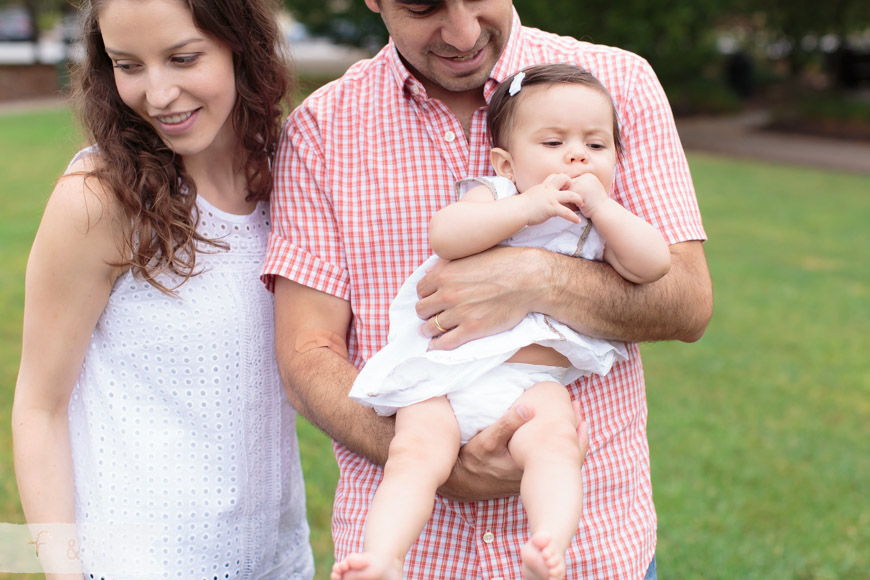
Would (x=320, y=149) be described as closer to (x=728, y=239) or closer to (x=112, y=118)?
(x=112, y=118)

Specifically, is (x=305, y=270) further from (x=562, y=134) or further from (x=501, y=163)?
(x=562, y=134)

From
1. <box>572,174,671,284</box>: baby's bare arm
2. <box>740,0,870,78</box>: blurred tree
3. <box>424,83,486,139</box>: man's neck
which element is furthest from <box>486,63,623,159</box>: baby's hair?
<box>740,0,870,78</box>: blurred tree

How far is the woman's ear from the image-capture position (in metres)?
2.36

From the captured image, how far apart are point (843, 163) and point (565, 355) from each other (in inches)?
576

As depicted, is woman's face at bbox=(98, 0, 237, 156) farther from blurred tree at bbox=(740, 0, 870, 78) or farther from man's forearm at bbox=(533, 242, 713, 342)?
blurred tree at bbox=(740, 0, 870, 78)

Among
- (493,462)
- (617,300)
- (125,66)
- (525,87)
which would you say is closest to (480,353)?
(493,462)

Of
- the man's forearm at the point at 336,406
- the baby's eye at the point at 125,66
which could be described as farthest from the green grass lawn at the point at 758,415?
the man's forearm at the point at 336,406

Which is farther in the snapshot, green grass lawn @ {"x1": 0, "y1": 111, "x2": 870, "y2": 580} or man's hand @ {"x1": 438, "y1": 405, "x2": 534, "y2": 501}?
green grass lawn @ {"x1": 0, "y1": 111, "x2": 870, "y2": 580}

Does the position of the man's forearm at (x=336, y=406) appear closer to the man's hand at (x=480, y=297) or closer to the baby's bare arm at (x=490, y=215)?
the man's hand at (x=480, y=297)

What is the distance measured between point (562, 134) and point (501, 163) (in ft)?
0.56

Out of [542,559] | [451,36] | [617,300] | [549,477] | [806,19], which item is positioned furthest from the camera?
[806,19]

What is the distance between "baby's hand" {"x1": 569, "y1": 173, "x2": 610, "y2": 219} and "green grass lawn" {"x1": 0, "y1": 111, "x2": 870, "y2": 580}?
1.36 m

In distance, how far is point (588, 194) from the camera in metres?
2.19

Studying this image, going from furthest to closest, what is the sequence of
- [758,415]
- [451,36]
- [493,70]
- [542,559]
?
[758,415], [493,70], [451,36], [542,559]
